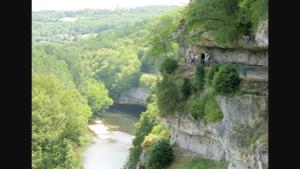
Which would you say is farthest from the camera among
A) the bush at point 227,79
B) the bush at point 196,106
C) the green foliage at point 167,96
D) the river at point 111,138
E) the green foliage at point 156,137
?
the river at point 111,138

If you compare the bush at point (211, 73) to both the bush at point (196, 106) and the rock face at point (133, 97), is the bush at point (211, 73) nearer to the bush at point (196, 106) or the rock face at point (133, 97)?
the bush at point (196, 106)

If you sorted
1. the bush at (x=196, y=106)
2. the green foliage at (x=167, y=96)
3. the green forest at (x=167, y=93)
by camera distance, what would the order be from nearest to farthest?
the green forest at (x=167, y=93) < the bush at (x=196, y=106) < the green foliage at (x=167, y=96)

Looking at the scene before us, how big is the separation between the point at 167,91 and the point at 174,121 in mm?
A: 2418

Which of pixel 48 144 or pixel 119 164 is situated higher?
pixel 48 144

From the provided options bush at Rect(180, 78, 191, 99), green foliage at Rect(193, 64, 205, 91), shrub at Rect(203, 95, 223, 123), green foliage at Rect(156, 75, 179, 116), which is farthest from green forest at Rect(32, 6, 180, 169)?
shrub at Rect(203, 95, 223, 123)

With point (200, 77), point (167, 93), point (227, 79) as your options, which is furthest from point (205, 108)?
point (167, 93)

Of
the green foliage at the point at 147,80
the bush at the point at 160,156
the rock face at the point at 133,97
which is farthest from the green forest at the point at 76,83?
the bush at the point at 160,156

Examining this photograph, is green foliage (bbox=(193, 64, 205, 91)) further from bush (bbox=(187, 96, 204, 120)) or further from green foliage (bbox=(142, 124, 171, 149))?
green foliage (bbox=(142, 124, 171, 149))

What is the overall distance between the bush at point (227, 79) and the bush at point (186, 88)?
28.1 ft

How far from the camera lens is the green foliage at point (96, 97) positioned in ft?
347

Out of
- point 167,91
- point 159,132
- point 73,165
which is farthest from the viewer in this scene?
point 159,132

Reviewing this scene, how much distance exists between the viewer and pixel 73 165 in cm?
4875

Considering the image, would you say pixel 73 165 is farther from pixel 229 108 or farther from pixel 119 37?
pixel 119 37
